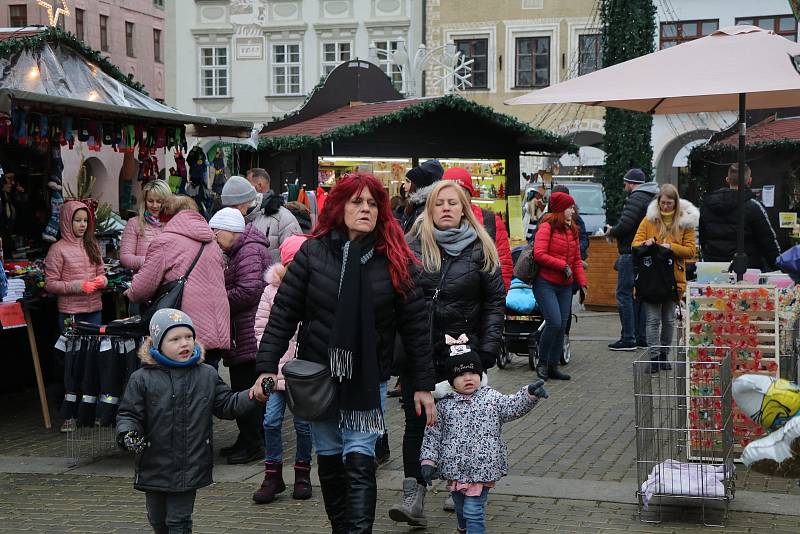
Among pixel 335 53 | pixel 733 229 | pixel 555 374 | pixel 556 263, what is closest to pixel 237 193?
pixel 556 263

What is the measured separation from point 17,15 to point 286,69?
433 inches

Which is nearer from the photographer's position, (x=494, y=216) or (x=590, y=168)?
(x=494, y=216)

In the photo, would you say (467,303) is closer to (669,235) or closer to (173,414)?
(173,414)

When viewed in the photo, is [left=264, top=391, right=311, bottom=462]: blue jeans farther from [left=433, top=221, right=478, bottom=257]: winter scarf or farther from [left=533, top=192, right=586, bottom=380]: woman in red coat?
[left=533, top=192, right=586, bottom=380]: woman in red coat

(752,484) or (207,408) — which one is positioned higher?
(207,408)

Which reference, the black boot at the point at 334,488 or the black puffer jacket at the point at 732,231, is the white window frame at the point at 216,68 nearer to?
the black puffer jacket at the point at 732,231

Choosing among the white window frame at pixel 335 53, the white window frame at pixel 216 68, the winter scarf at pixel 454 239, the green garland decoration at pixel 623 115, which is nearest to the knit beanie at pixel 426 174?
the winter scarf at pixel 454 239

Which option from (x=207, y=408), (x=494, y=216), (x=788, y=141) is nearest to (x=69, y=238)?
(x=494, y=216)

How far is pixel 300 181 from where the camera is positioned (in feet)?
58.8

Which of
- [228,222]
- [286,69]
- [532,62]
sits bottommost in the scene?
[228,222]

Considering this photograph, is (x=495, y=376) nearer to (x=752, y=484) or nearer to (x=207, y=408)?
(x=752, y=484)

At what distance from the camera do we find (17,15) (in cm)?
4425

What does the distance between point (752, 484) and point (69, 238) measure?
18.0 ft

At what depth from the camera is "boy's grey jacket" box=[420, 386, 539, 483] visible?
18.0ft
